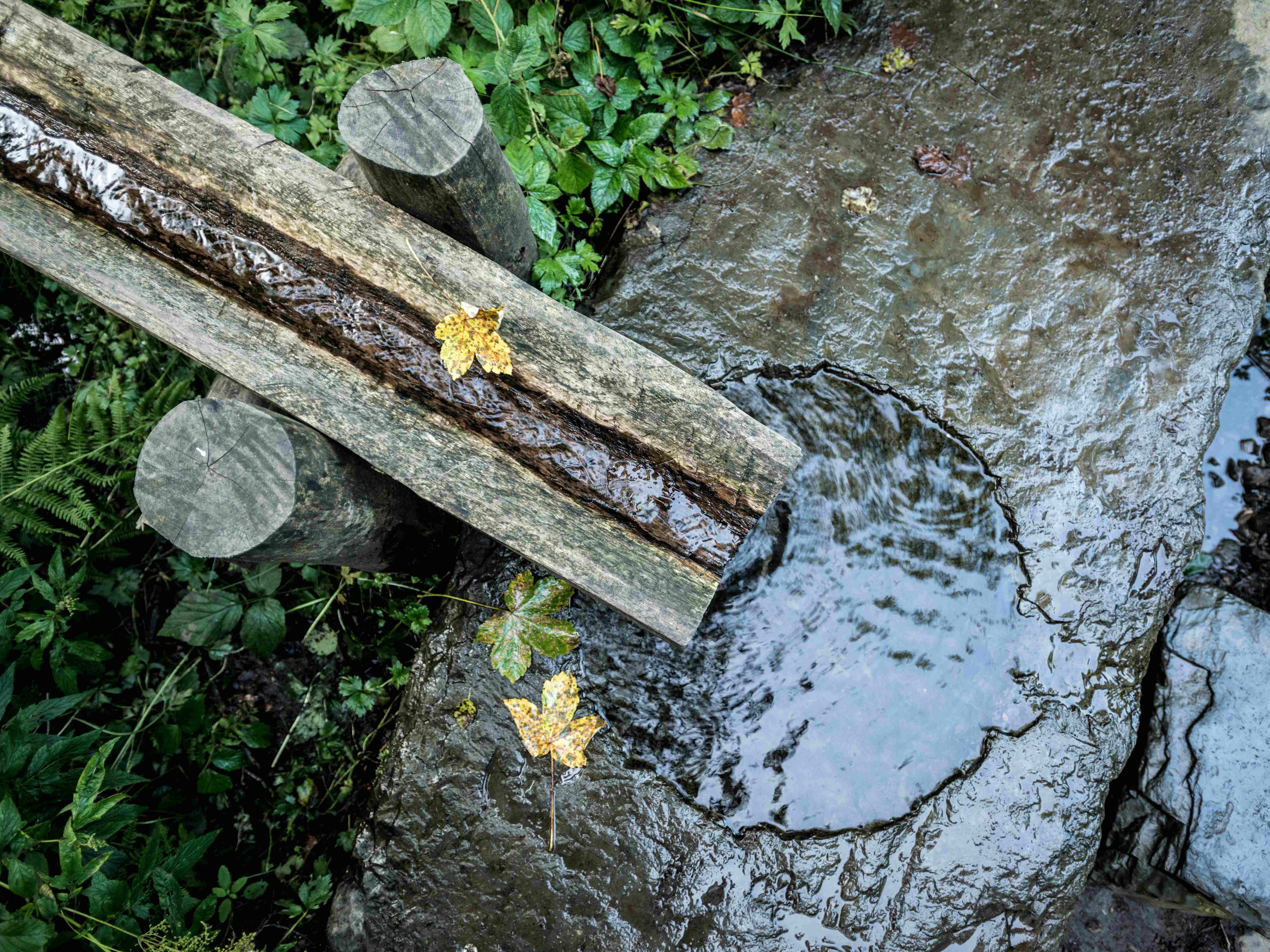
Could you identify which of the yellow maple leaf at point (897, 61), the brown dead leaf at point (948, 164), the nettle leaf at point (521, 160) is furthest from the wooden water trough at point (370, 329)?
the yellow maple leaf at point (897, 61)

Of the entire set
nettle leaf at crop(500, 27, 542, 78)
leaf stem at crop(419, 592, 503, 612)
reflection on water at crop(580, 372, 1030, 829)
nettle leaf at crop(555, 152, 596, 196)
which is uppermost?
nettle leaf at crop(500, 27, 542, 78)

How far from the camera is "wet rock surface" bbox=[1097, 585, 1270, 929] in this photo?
85.1 inches

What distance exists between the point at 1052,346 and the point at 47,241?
295 centimetres

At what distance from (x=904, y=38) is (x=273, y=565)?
9.94ft

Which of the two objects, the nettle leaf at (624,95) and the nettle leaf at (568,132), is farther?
the nettle leaf at (624,95)

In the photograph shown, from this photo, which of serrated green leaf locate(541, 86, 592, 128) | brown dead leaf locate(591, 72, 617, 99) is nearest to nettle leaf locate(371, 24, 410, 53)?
serrated green leaf locate(541, 86, 592, 128)

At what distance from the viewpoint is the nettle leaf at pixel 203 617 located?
2445 mm

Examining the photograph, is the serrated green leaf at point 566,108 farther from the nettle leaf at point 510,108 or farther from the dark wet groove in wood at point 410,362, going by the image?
the dark wet groove in wood at point 410,362

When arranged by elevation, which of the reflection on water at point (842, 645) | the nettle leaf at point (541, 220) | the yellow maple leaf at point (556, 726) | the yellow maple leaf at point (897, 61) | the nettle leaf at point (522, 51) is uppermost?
the yellow maple leaf at point (897, 61)

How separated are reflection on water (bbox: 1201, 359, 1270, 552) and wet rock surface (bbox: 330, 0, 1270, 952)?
68 centimetres

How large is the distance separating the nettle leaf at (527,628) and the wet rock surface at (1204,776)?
1987 mm

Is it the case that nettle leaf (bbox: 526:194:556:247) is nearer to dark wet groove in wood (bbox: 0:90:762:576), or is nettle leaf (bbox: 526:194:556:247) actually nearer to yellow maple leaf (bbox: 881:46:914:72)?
dark wet groove in wood (bbox: 0:90:762:576)

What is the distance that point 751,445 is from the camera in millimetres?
1755

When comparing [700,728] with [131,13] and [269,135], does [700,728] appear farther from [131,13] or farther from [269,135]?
[131,13]
